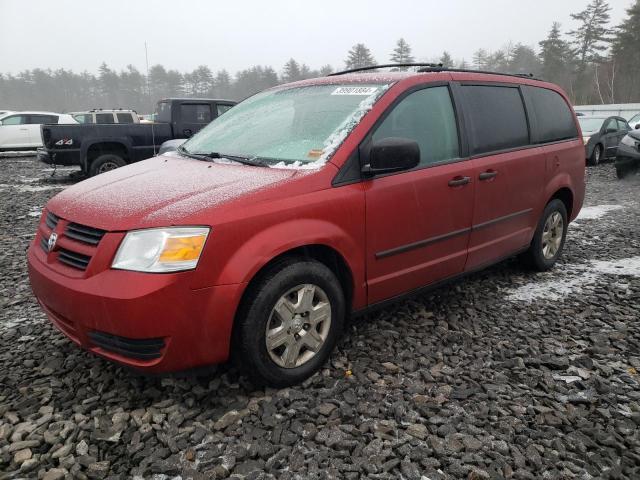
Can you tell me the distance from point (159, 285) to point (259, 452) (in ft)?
2.88

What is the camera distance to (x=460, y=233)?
3.27 meters

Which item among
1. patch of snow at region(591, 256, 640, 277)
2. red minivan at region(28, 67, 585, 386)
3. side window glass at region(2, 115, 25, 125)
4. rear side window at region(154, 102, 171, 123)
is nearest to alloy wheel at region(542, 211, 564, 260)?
patch of snow at region(591, 256, 640, 277)

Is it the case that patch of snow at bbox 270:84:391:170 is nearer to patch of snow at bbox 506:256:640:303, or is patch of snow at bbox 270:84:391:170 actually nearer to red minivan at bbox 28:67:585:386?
red minivan at bbox 28:67:585:386

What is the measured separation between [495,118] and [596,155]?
11.9 m

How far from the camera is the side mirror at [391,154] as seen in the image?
8.27 feet

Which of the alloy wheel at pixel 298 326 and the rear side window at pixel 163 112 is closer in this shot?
the alloy wheel at pixel 298 326

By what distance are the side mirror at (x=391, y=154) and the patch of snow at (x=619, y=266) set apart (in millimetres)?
2973

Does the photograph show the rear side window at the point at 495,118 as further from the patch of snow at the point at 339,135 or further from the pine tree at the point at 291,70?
the pine tree at the point at 291,70

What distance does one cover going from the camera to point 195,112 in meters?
10.7

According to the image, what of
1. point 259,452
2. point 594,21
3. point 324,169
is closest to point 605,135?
point 324,169

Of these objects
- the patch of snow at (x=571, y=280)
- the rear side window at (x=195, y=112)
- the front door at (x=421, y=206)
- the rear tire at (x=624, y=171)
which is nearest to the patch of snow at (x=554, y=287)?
the patch of snow at (x=571, y=280)

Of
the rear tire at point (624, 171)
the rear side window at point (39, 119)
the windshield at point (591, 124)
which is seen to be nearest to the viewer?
the rear tire at point (624, 171)

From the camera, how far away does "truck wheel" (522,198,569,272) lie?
421 cm

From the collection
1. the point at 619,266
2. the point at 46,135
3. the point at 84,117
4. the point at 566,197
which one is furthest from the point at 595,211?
the point at 84,117
